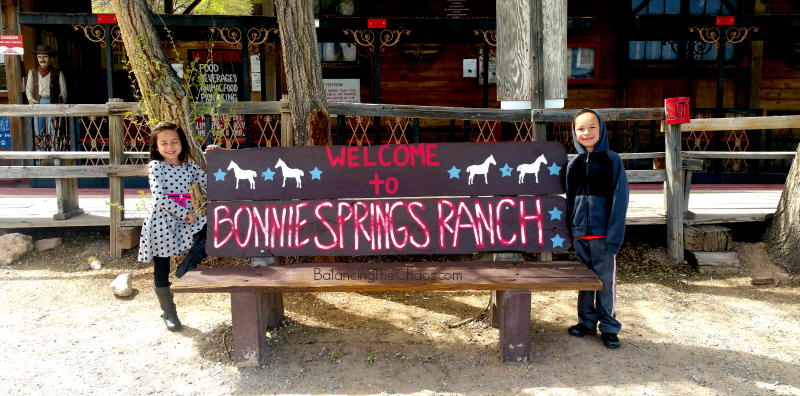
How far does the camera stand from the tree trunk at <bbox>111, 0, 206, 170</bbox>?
4465 mm

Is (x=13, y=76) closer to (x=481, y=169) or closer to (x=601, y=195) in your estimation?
(x=481, y=169)

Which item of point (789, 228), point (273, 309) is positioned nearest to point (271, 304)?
point (273, 309)

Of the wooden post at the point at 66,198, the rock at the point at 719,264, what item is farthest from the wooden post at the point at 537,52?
the wooden post at the point at 66,198

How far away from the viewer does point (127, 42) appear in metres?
4.52

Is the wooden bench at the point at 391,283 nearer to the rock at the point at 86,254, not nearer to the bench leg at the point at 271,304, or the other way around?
the bench leg at the point at 271,304

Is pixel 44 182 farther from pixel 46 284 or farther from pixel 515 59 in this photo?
pixel 515 59

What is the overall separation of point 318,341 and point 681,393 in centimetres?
230

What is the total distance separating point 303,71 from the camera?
441 centimetres

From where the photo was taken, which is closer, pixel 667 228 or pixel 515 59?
pixel 515 59

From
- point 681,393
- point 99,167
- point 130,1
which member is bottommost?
point 681,393

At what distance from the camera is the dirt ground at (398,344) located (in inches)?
127

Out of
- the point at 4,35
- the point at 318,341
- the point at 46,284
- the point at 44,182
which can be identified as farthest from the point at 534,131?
the point at 4,35

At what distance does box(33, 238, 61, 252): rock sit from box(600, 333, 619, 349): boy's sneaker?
218 inches

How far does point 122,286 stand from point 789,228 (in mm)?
6199
